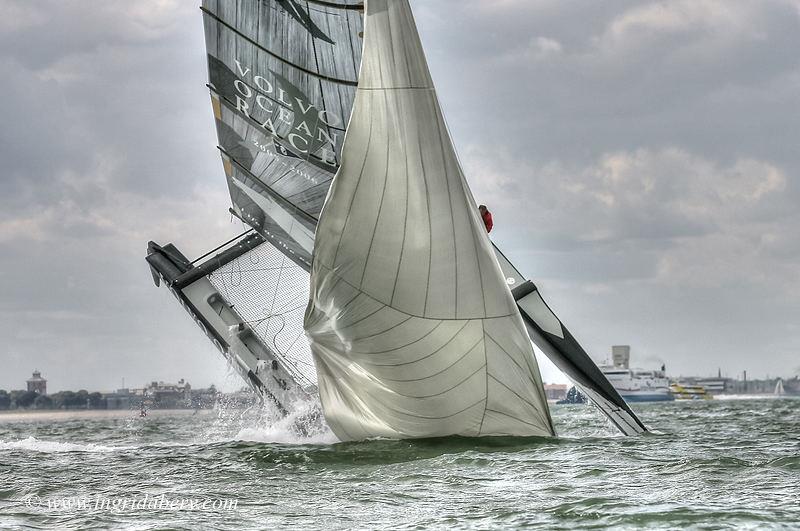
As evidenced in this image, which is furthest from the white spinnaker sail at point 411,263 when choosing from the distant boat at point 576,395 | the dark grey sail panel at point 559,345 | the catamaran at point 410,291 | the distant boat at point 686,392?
the distant boat at point 686,392

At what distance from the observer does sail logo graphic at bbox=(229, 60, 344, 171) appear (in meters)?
14.2

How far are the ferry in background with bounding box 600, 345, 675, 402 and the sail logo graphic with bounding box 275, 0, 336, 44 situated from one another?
77.2m

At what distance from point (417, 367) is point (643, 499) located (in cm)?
332

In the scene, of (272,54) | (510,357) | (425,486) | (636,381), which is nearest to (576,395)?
(510,357)

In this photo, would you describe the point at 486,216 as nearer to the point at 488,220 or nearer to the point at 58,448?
the point at 488,220

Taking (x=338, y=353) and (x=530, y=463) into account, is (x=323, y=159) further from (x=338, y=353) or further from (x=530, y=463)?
(x=530, y=463)

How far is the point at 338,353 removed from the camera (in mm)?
10820

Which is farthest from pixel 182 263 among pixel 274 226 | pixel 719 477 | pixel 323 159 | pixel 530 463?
pixel 719 477

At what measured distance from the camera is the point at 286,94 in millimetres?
14617

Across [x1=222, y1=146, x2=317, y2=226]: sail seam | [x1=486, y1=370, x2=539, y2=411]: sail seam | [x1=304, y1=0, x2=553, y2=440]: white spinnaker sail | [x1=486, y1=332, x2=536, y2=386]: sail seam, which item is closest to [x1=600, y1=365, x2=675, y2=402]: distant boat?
[x1=222, y1=146, x2=317, y2=226]: sail seam

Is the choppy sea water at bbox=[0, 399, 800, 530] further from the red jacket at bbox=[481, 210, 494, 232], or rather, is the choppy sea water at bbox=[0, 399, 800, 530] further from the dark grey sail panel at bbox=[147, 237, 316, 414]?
the dark grey sail panel at bbox=[147, 237, 316, 414]

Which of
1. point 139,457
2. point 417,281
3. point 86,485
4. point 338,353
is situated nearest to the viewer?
point 86,485

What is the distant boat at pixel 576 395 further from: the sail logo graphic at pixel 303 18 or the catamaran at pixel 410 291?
the sail logo graphic at pixel 303 18

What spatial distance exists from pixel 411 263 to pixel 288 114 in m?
5.46
